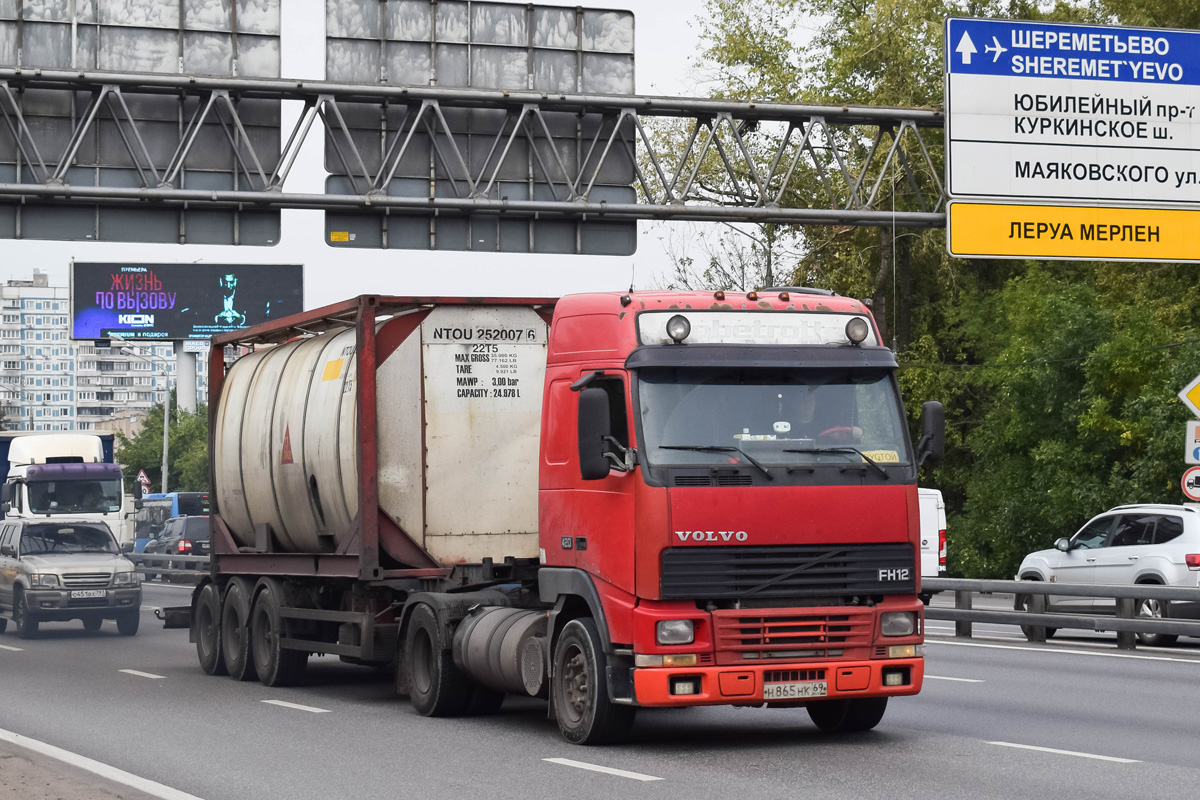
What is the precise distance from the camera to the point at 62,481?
3875cm

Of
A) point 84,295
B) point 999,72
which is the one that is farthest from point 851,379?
point 84,295

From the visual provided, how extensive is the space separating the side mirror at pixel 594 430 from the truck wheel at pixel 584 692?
1094mm

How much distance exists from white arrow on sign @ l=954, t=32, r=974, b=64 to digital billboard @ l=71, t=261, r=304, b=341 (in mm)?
48791

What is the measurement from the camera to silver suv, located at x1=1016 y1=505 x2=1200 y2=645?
22.2 metres

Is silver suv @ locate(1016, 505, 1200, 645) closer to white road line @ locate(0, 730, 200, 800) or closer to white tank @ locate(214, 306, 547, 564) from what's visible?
white tank @ locate(214, 306, 547, 564)

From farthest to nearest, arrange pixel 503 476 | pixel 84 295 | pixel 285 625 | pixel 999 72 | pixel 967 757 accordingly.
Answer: pixel 84 295 < pixel 999 72 < pixel 285 625 < pixel 503 476 < pixel 967 757

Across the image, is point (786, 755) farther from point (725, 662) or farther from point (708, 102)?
point (708, 102)

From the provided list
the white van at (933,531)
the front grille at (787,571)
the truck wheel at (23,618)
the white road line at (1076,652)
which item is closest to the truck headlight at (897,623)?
the front grille at (787,571)

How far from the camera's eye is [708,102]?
82.0 ft

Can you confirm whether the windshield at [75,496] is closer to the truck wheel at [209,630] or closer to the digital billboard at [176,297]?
the truck wheel at [209,630]

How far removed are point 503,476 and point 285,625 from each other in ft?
11.1

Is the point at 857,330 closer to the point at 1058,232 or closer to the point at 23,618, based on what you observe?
the point at 1058,232

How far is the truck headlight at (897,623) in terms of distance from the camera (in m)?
11.4

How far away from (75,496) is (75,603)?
1408cm
